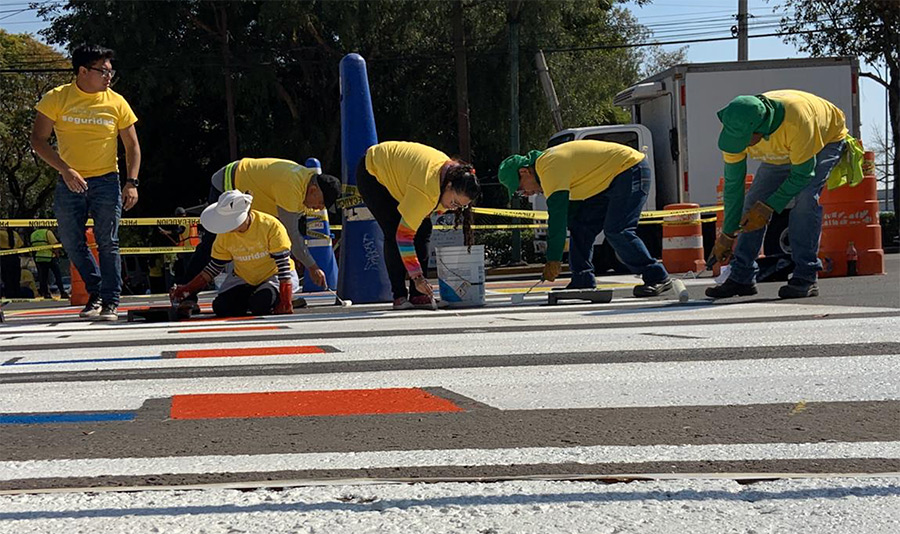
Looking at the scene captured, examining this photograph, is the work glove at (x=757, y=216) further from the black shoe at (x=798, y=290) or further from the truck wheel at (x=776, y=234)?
the truck wheel at (x=776, y=234)

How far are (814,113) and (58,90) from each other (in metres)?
6.11

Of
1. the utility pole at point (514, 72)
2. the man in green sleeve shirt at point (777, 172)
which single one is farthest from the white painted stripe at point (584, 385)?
the utility pole at point (514, 72)

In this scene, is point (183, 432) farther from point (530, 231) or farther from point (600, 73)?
point (600, 73)

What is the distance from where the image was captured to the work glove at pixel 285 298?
8781 mm

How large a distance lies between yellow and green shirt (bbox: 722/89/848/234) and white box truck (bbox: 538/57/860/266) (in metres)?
9.98

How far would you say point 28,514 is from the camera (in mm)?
2420

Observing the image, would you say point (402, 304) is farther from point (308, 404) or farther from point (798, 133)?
point (308, 404)

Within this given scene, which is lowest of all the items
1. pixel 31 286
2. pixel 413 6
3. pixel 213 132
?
pixel 31 286

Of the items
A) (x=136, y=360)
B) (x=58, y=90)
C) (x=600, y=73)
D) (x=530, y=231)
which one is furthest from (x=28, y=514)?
(x=600, y=73)

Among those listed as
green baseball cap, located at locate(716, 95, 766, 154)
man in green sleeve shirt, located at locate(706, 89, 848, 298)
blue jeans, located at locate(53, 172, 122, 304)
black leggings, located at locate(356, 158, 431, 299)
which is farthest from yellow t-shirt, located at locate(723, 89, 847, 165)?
blue jeans, located at locate(53, 172, 122, 304)

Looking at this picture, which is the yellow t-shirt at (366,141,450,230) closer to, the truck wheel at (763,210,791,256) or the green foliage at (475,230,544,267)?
the truck wheel at (763,210,791,256)

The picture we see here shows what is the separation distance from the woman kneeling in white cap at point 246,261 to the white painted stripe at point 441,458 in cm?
569

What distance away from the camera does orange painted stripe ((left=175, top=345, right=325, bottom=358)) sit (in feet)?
18.1

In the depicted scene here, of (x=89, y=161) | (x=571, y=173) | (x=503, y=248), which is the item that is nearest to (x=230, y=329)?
(x=89, y=161)
